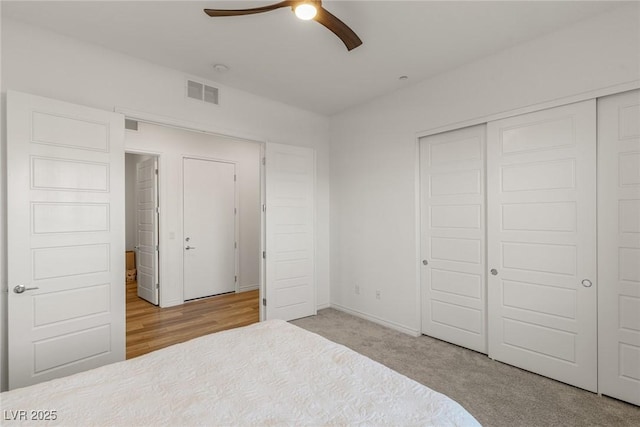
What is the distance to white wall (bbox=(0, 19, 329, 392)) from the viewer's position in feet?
7.64

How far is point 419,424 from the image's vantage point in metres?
1.13

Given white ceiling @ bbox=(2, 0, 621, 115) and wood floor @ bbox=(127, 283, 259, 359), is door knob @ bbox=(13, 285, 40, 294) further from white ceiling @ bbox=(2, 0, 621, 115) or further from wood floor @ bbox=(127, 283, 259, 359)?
white ceiling @ bbox=(2, 0, 621, 115)

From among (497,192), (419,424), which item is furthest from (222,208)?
(419,424)

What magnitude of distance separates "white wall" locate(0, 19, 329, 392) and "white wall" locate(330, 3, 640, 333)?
88cm

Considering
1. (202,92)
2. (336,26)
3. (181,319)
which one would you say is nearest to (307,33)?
(336,26)

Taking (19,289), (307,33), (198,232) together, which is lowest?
(19,289)

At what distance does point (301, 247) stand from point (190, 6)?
110 inches

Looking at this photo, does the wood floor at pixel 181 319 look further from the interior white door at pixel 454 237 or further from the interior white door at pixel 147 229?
the interior white door at pixel 454 237

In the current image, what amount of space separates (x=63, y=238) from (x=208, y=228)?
2.72 meters

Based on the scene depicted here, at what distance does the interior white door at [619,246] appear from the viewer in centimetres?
213

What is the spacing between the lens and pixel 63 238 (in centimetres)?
233

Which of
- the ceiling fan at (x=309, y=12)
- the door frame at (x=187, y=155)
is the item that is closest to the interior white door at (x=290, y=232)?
the door frame at (x=187, y=155)

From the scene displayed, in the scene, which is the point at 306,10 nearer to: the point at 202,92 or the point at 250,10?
the point at 250,10

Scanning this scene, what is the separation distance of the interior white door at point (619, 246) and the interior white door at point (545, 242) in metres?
0.05
